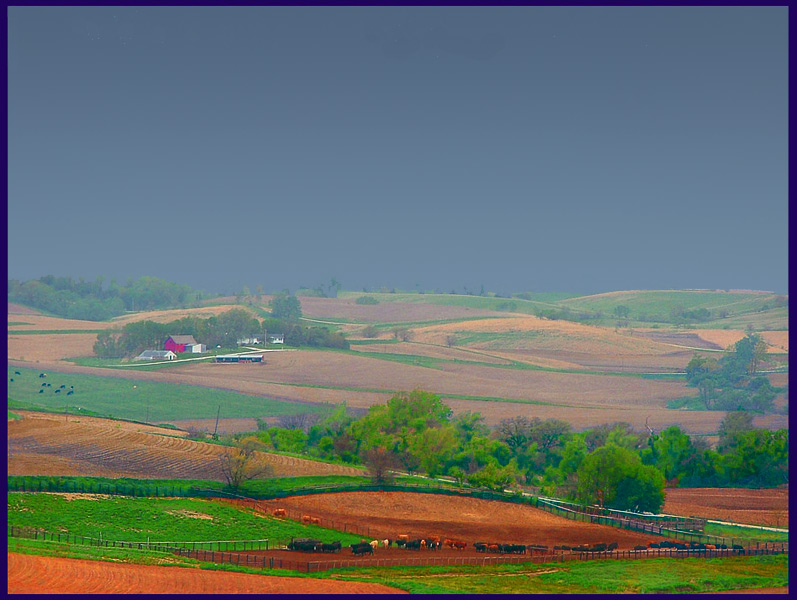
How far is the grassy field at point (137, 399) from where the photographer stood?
81625mm

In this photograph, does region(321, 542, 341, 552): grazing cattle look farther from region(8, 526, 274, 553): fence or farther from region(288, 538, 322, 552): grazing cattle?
region(8, 526, 274, 553): fence

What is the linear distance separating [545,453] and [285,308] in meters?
80.5

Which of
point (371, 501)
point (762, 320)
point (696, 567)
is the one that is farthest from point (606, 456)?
point (762, 320)

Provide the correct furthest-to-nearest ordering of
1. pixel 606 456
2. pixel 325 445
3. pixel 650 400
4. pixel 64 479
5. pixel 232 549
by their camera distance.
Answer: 1. pixel 650 400
2. pixel 325 445
3. pixel 606 456
4. pixel 64 479
5. pixel 232 549

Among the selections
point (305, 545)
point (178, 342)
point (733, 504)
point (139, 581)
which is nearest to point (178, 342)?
point (178, 342)

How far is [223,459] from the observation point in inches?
2142

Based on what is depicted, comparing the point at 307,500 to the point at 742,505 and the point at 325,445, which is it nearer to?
the point at 325,445

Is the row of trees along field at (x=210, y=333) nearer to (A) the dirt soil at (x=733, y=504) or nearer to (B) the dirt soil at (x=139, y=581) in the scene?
(A) the dirt soil at (x=733, y=504)

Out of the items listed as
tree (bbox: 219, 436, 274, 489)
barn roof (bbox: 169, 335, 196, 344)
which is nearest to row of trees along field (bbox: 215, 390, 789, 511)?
tree (bbox: 219, 436, 274, 489)

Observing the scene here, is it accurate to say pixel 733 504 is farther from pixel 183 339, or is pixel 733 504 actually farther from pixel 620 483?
pixel 183 339

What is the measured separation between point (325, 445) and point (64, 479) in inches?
882

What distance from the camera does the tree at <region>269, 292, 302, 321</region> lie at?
137 metres

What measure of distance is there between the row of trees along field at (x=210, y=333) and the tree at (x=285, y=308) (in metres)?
11.6

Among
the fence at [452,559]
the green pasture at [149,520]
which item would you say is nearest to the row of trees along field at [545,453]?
the fence at [452,559]
